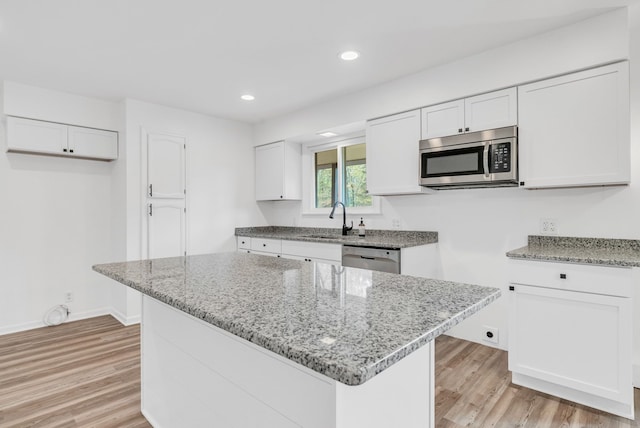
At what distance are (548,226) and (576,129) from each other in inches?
29.2

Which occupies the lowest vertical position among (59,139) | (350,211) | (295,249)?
(295,249)

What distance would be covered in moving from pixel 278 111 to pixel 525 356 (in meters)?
3.47

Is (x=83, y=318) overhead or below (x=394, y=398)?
below

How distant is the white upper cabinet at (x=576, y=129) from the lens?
7.02 feet

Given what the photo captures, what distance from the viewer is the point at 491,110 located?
104 inches

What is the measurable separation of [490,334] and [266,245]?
2.51 metres

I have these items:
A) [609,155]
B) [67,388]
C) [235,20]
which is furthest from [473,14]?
[67,388]

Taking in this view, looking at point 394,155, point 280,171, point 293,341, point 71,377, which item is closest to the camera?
point 293,341

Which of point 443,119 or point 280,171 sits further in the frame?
point 280,171

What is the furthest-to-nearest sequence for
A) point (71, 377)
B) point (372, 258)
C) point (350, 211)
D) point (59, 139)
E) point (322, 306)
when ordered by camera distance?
point (350, 211)
point (59, 139)
point (372, 258)
point (71, 377)
point (322, 306)

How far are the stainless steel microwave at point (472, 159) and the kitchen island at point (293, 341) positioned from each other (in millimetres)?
1590

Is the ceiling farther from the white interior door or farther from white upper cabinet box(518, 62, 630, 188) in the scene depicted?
the white interior door

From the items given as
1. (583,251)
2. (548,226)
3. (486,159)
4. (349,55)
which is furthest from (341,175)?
(583,251)

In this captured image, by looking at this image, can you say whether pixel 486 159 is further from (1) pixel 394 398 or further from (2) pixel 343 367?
(2) pixel 343 367
